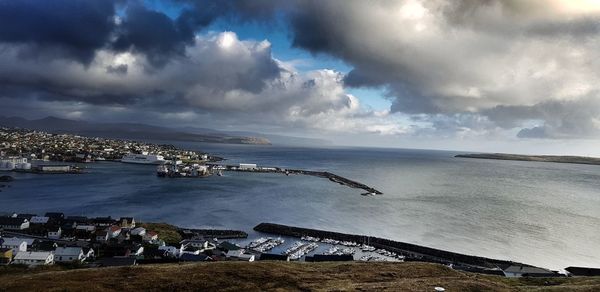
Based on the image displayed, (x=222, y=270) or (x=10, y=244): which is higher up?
(x=222, y=270)

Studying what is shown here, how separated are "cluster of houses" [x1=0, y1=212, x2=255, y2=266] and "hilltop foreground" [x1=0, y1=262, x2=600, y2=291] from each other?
8749 millimetres

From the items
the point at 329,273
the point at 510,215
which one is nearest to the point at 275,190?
the point at 510,215

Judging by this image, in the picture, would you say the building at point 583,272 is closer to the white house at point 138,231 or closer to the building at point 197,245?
the building at point 197,245

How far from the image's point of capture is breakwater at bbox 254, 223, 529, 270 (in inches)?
1656

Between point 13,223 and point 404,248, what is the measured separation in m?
43.0

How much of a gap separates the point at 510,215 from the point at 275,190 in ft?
153

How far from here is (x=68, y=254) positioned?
34.5m

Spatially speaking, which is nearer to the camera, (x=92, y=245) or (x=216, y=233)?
(x=92, y=245)

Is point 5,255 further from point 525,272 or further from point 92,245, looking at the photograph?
point 525,272

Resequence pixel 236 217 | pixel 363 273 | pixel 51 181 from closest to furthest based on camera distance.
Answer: pixel 363 273 < pixel 236 217 < pixel 51 181

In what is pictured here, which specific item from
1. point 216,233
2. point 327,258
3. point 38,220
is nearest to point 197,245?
point 216,233

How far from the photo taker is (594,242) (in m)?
55.0

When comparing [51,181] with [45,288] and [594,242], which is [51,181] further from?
[594,242]

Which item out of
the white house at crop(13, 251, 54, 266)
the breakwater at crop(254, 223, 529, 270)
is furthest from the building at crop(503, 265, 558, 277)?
the white house at crop(13, 251, 54, 266)
